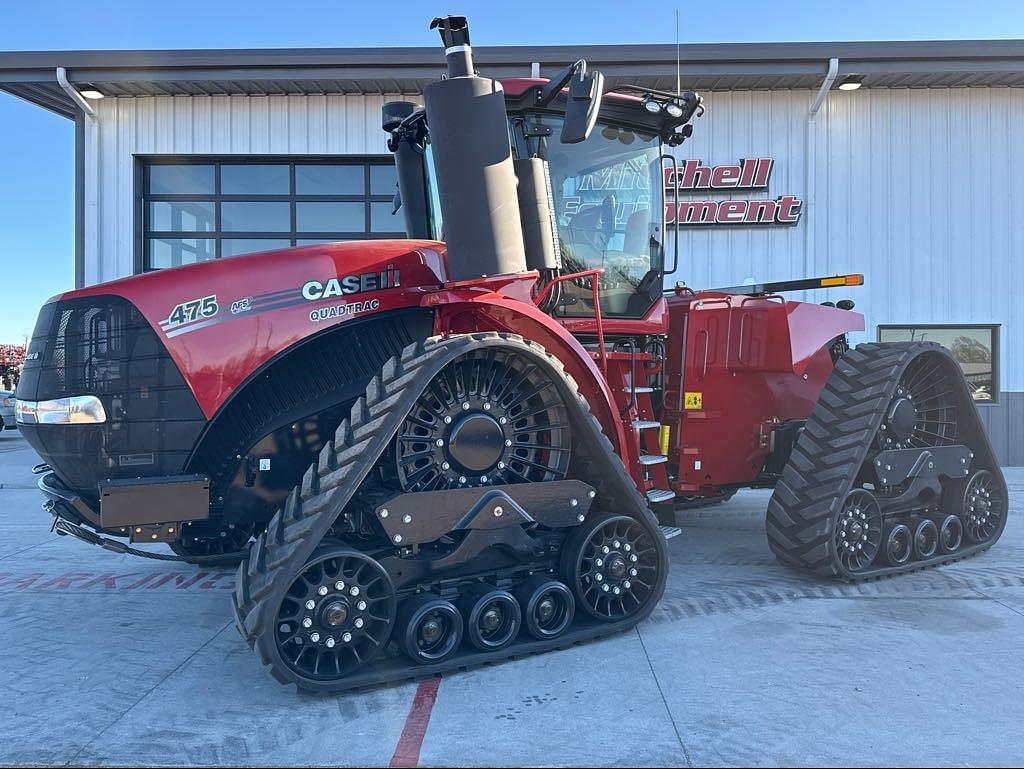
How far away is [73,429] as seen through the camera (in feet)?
10.8

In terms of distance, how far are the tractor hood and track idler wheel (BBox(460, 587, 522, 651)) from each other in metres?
1.39

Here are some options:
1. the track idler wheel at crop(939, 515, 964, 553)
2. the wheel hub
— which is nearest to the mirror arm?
the wheel hub

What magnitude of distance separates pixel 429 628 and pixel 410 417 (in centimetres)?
92

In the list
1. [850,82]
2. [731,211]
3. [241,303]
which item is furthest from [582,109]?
[850,82]

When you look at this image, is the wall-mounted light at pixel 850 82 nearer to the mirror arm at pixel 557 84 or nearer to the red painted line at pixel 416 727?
the mirror arm at pixel 557 84

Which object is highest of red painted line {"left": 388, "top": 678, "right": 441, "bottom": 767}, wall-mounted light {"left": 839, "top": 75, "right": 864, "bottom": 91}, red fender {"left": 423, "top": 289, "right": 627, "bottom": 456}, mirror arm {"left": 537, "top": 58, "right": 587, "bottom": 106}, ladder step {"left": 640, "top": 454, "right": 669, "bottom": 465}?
wall-mounted light {"left": 839, "top": 75, "right": 864, "bottom": 91}

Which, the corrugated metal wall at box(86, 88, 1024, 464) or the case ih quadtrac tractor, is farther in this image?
the corrugated metal wall at box(86, 88, 1024, 464)

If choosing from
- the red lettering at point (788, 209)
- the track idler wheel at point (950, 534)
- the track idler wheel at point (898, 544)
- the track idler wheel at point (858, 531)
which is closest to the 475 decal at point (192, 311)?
the track idler wheel at point (858, 531)

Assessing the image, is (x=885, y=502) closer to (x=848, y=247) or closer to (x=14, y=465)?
(x=848, y=247)

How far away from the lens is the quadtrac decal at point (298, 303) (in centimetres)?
328

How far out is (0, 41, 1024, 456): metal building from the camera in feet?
34.2

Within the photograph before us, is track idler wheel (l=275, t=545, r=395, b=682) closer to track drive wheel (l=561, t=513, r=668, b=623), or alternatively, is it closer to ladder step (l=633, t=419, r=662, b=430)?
track drive wheel (l=561, t=513, r=668, b=623)

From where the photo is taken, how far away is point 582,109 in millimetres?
3385

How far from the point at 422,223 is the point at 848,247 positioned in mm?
7837
